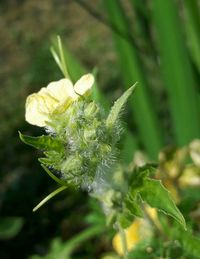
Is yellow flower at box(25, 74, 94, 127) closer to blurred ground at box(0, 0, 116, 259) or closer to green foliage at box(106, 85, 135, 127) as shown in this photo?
green foliage at box(106, 85, 135, 127)

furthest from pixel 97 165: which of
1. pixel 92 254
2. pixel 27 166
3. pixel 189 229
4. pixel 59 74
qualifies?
pixel 59 74

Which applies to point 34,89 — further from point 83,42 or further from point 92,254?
point 92,254

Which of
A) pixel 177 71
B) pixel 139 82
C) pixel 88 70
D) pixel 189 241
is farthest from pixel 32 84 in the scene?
pixel 189 241

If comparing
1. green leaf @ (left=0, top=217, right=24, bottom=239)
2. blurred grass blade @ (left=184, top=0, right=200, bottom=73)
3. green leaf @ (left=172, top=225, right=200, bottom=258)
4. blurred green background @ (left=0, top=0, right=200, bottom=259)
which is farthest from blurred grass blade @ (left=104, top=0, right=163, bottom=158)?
green leaf @ (left=172, top=225, right=200, bottom=258)

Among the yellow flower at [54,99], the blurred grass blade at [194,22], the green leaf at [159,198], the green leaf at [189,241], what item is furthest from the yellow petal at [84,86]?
the blurred grass blade at [194,22]

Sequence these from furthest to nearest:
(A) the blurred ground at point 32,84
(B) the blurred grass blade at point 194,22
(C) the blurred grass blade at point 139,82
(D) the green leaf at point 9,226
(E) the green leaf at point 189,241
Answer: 1. (A) the blurred ground at point 32,84
2. (D) the green leaf at point 9,226
3. (C) the blurred grass blade at point 139,82
4. (B) the blurred grass blade at point 194,22
5. (E) the green leaf at point 189,241

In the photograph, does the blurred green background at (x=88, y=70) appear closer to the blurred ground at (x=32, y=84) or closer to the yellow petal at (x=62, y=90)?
the blurred ground at (x=32, y=84)
